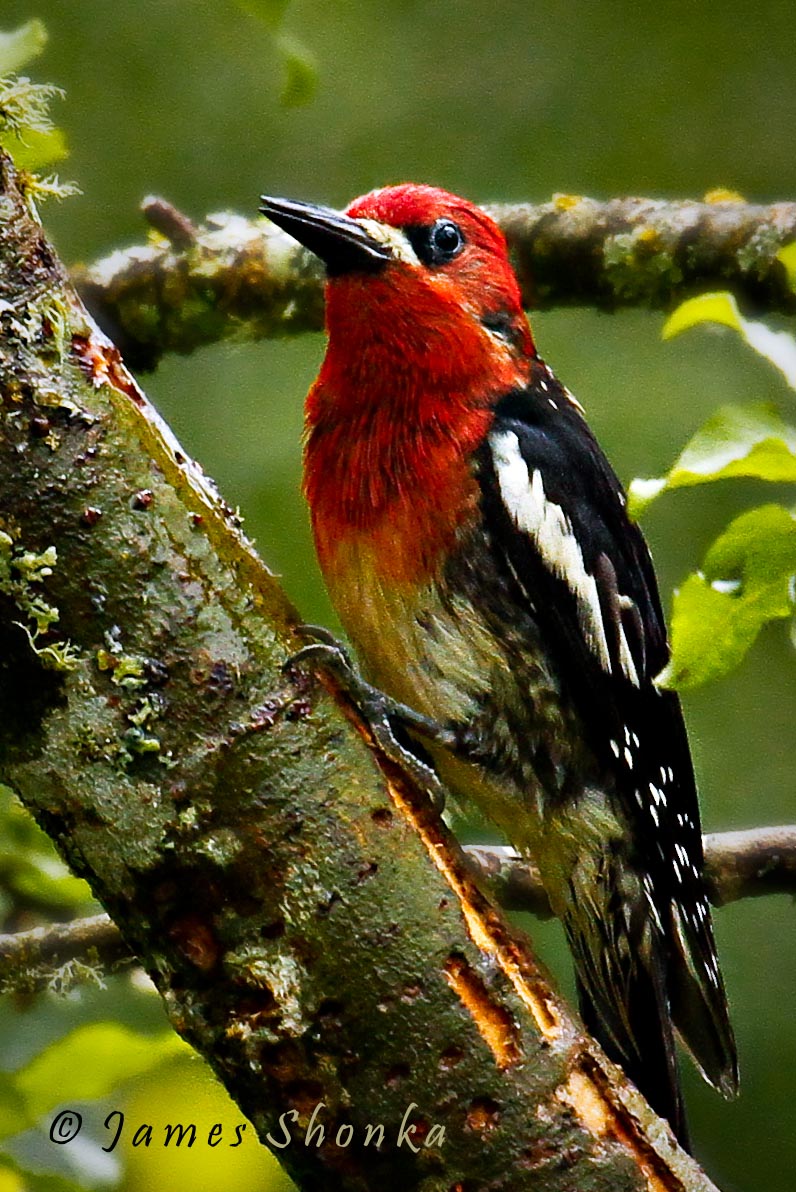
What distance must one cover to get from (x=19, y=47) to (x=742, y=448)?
0.98 meters

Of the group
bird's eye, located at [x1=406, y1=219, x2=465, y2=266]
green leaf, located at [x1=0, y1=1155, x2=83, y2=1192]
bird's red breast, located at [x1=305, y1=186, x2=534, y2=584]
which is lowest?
green leaf, located at [x1=0, y1=1155, x2=83, y2=1192]

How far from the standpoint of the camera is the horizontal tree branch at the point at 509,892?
2.48 meters

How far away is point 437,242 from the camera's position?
276 centimetres

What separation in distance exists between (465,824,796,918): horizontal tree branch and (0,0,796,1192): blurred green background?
3.50 feet

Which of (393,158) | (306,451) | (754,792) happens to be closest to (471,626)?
(306,451)

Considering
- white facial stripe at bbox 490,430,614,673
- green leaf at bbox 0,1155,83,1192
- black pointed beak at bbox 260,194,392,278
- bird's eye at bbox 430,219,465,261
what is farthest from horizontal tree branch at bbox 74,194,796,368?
green leaf at bbox 0,1155,83,1192

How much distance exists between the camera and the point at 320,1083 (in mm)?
1628

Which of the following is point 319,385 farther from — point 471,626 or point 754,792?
point 754,792

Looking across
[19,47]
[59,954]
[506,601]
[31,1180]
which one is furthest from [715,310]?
[59,954]

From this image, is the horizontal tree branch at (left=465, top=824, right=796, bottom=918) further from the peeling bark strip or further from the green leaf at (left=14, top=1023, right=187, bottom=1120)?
the peeling bark strip

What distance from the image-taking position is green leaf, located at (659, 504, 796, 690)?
1.47m

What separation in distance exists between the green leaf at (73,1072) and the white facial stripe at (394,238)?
55.4 inches

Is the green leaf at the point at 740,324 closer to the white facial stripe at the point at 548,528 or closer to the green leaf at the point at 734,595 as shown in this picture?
the green leaf at the point at 734,595

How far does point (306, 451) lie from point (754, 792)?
228 centimetres
